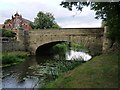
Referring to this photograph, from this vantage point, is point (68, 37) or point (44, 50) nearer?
point (68, 37)

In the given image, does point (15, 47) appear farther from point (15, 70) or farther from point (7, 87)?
point (7, 87)

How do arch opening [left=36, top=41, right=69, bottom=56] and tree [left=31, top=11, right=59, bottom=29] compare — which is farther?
tree [left=31, top=11, right=59, bottom=29]

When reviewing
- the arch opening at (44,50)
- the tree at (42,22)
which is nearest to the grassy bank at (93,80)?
the arch opening at (44,50)

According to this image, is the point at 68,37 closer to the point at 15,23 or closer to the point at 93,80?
the point at 93,80

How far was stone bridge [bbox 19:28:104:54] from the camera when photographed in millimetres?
38094

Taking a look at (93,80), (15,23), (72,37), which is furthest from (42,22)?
(93,80)

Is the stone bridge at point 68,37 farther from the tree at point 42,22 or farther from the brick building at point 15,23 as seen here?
the brick building at point 15,23

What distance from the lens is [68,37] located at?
131ft

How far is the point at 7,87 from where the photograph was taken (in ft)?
58.1

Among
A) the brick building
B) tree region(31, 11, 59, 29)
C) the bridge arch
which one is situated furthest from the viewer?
the brick building

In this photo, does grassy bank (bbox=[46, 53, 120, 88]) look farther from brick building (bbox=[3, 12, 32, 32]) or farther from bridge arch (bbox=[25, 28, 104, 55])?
brick building (bbox=[3, 12, 32, 32])

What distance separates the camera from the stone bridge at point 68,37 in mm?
38094

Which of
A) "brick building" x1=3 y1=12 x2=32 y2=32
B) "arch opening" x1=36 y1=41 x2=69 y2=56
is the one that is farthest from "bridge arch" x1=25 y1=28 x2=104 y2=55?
"brick building" x1=3 y1=12 x2=32 y2=32

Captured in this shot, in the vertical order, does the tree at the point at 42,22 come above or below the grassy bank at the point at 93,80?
above
